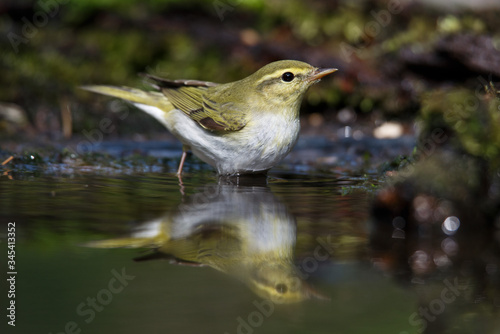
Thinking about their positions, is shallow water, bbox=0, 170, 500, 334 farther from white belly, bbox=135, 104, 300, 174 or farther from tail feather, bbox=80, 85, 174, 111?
tail feather, bbox=80, 85, 174, 111

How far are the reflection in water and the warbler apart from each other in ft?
3.45

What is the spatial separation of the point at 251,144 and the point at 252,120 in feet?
0.91

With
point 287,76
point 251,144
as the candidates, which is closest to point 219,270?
point 251,144

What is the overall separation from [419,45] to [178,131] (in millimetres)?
4494

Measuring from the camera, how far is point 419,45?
1002 centimetres

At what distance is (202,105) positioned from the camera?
23.4 ft

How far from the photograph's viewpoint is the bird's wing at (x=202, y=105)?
6594mm

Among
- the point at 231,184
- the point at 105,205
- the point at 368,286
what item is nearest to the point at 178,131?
the point at 231,184

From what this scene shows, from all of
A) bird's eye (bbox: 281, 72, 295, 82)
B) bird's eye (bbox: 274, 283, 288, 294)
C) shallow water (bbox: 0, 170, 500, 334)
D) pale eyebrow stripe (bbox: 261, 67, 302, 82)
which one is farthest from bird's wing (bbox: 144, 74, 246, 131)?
bird's eye (bbox: 274, 283, 288, 294)

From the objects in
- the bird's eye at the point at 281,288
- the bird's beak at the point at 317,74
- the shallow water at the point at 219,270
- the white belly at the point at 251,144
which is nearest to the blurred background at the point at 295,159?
the shallow water at the point at 219,270

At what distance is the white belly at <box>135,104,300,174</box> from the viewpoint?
20.9 ft

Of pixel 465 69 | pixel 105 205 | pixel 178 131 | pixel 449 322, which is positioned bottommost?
pixel 449 322

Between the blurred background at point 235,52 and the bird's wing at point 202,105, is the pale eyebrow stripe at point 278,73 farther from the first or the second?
the blurred background at point 235,52

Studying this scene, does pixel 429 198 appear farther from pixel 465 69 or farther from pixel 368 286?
pixel 465 69
